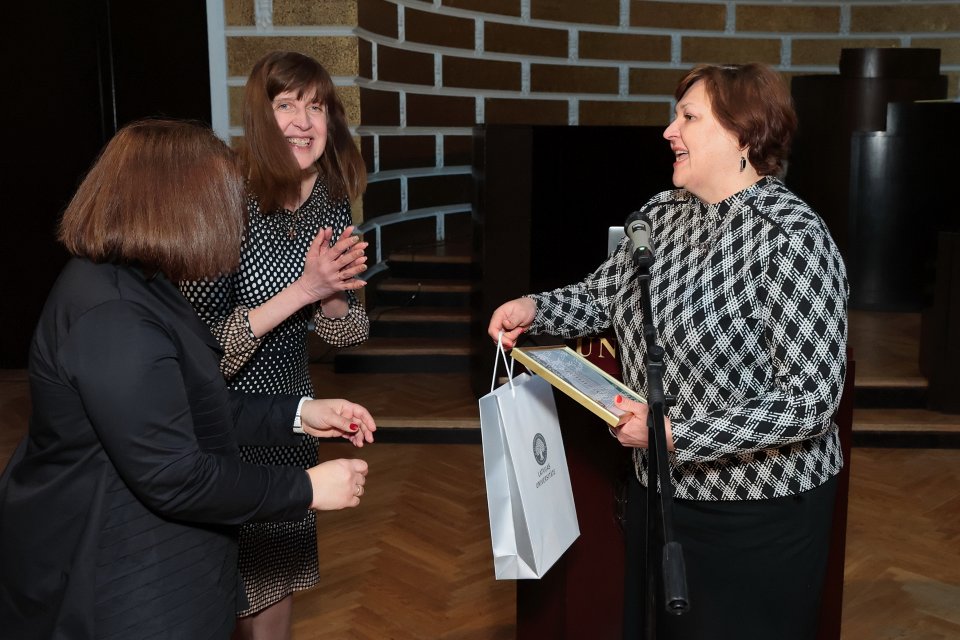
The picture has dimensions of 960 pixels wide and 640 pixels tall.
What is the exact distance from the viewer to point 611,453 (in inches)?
105

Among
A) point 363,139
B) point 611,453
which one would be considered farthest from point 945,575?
point 363,139

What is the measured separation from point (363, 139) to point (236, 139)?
2.45 ft

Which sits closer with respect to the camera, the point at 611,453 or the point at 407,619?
the point at 611,453

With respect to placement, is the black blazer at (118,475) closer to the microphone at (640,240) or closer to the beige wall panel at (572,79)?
the microphone at (640,240)

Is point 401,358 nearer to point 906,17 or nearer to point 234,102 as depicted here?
point 234,102

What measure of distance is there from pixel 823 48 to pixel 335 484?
8.14m

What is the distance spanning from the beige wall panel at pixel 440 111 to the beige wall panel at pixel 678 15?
5.53 feet

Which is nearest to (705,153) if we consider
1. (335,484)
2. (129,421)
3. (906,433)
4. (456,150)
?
(335,484)

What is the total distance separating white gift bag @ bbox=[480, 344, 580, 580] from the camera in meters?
1.95

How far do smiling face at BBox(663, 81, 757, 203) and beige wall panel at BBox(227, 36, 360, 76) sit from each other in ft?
13.3

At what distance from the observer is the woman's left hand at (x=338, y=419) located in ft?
6.48

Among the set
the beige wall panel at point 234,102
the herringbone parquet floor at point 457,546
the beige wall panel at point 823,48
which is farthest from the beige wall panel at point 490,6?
the herringbone parquet floor at point 457,546

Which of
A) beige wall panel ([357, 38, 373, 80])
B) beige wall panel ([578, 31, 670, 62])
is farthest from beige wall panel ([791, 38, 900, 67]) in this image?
beige wall panel ([357, 38, 373, 80])

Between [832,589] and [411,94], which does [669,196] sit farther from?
[411,94]
